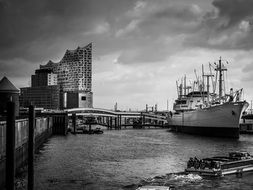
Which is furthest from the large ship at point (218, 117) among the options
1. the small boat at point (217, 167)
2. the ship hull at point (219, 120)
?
the small boat at point (217, 167)

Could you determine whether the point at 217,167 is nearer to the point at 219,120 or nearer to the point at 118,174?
the point at 118,174

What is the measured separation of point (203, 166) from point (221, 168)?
92.6 inches

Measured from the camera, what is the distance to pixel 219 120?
118m

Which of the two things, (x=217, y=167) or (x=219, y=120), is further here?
(x=219, y=120)

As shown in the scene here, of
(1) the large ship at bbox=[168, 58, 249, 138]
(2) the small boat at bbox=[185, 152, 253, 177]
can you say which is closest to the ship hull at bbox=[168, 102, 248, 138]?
(1) the large ship at bbox=[168, 58, 249, 138]

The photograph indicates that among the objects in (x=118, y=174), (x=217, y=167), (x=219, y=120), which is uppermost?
(x=219, y=120)

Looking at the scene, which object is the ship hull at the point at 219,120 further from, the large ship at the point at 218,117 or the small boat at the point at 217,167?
the small boat at the point at 217,167

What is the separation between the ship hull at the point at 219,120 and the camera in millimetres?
112750

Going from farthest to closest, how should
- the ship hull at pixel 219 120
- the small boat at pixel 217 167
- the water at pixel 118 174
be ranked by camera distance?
the ship hull at pixel 219 120 → the small boat at pixel 217 167 → the water at pixel 118 174

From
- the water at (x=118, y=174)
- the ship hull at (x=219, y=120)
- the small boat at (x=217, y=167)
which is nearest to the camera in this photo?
the water at (x=118, y=174)

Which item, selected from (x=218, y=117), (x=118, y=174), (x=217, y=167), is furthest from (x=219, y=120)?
(x=118, y=174)

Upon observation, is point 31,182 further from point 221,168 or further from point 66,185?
point 221,168

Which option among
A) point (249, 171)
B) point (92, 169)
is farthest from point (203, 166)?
point (92, 169)

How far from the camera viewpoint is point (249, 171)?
47219 millimetres
